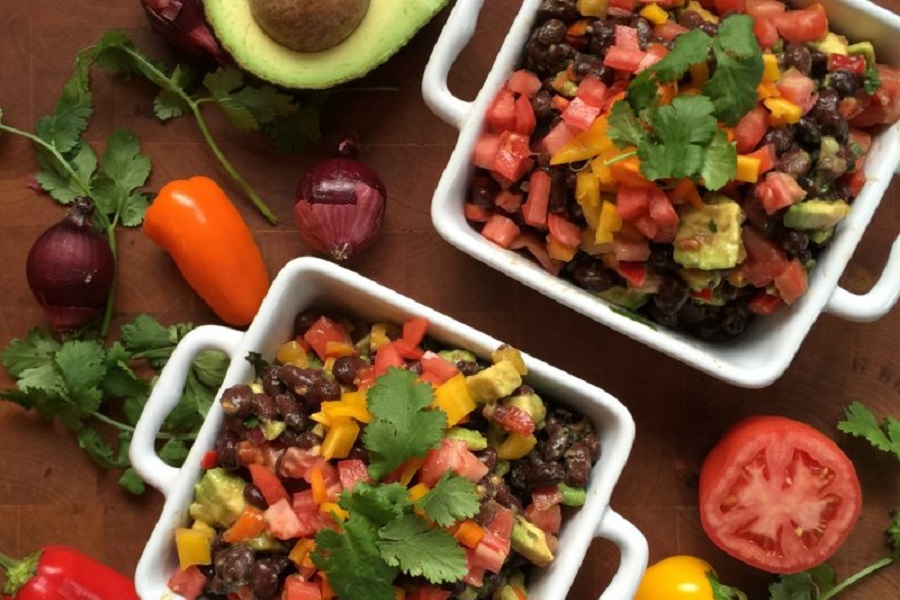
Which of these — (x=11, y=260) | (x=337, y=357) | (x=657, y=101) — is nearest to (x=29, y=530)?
(x=11, y=260)

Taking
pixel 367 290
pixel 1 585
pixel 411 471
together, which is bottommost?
pixel 1 585

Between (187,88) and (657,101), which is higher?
(657,101)

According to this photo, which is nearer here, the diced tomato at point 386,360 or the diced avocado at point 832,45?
the diced tomato at point 386,360

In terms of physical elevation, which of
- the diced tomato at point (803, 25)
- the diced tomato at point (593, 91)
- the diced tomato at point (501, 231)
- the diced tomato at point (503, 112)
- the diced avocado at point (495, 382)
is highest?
the diced tomato at point (803, 25)

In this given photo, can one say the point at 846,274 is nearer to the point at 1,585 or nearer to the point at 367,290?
the point at 367,290

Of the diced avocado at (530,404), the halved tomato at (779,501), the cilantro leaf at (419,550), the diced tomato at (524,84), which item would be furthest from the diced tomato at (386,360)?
the halved tomato at (779,501)

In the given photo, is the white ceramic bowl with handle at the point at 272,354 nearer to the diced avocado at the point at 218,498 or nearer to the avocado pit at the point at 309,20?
the diced avocado at the point at 218,498

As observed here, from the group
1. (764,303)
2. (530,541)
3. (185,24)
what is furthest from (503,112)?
(530,541)
